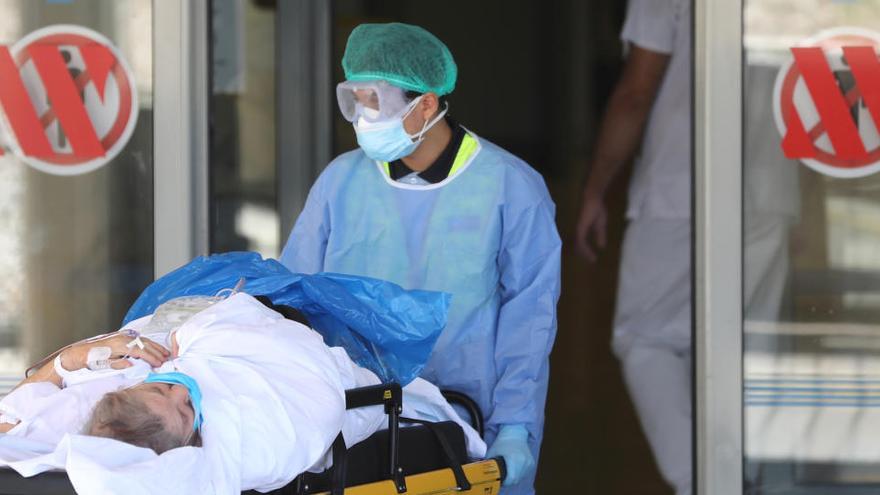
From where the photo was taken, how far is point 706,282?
3369 mm

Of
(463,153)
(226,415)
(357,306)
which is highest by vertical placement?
(463,153)

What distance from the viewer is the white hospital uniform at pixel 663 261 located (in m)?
4.27

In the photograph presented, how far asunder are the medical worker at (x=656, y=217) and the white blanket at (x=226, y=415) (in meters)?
2.21

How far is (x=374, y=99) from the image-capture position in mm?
2855

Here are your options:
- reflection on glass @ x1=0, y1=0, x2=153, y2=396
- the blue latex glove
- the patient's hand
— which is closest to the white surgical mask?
the blue latex glove

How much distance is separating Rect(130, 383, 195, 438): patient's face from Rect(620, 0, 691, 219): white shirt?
8.56 ft

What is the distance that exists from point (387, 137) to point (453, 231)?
0.25 metres

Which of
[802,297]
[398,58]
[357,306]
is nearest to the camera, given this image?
[357,306]

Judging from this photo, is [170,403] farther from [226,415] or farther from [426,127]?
[426,127]

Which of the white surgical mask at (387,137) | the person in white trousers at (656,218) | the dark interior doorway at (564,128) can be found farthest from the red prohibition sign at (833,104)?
the dark interior doorway at (564,128)

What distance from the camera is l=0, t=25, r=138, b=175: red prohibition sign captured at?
139 inches

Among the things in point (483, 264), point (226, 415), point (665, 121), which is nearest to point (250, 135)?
point (665, 121)

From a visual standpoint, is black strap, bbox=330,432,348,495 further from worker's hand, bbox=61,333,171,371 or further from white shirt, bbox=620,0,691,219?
white shirt, bbox=620,0,691,219

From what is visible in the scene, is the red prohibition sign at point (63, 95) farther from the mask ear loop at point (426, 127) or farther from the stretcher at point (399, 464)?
the stretcher at point (399, 464)
